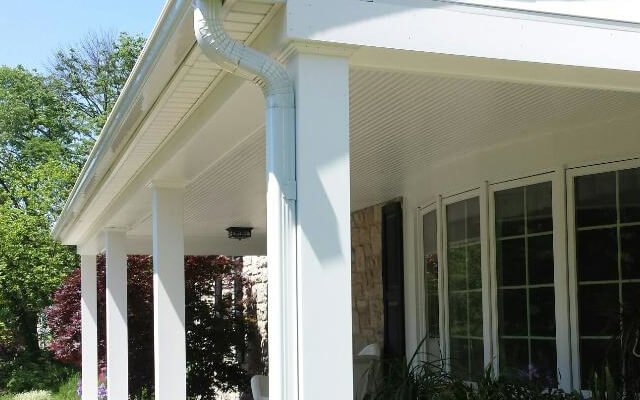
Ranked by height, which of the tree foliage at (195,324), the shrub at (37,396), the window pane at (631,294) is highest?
the window pane at (631,294)

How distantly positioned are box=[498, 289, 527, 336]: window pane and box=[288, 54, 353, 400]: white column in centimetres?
373

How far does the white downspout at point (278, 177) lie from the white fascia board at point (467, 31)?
204mm

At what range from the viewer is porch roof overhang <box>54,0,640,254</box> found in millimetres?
3242

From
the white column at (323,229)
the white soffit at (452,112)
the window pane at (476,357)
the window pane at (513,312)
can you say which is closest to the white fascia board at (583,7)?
the white column at (323,229)

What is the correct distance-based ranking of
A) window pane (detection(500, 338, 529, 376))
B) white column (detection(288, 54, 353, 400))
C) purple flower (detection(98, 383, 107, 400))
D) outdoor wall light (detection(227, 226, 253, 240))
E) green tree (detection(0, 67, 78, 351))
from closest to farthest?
1. white column (detection(288, 54, 353, 400))
2. window pane (detection(500, 338, 529, 376))
3. outdoor wall light (detection(227, 226, 253, 240))
4. purple flower (detection(98, 383, 107, 400))
5. green tree (detection(0, 67, 78, 351))

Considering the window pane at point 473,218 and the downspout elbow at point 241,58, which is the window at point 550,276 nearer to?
the window pane at point 473,218

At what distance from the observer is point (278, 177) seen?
10.1 feet

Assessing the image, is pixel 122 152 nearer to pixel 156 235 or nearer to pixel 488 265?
pixel 156 235

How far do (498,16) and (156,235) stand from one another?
3.42 metres

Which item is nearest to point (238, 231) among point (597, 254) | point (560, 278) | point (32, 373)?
point (560, 278)

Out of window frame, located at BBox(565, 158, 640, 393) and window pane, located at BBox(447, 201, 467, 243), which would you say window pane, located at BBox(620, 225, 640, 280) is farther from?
window pane, located at BBox(447, 201, 467, 243)

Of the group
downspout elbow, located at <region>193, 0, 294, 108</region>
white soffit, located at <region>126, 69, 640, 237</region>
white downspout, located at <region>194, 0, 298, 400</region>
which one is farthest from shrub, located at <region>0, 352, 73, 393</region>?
downspout elbow, located at <region>193, 0, 294, 108</region>

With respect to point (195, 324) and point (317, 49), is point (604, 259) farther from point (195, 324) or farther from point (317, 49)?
point (195, 324)

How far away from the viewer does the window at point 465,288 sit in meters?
7.05
